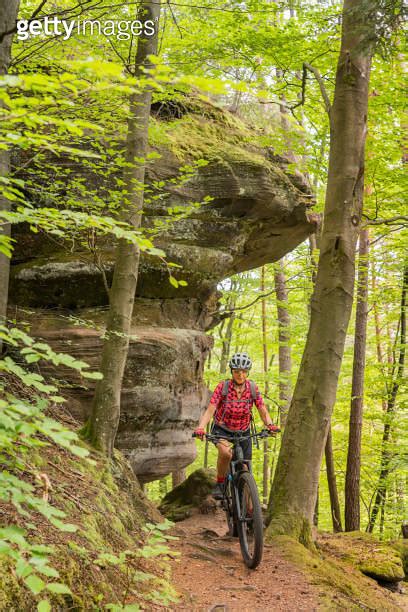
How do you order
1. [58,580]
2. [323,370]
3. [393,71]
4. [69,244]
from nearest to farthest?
1. [58,580]
2. [323,370]
3. [69,244]
4. [393,71]

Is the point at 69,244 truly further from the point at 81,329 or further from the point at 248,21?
the point at 248,21

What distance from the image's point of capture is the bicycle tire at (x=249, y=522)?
5156 mm

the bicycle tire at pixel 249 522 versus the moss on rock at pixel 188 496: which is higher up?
the bicycle tire at pixel 249 522

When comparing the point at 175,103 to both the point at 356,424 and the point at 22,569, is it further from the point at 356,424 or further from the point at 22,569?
the point at 22,569

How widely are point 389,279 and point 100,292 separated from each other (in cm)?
904

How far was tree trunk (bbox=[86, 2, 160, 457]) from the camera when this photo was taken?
5836 mm

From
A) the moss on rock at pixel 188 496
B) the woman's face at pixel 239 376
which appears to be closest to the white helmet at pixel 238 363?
the woman's face at pixel 239 376

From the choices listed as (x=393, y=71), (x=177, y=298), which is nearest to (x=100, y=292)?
(x=177, y=298)

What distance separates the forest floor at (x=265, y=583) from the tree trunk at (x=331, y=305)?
0.65 metres

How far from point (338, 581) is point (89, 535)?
3136 millimetres

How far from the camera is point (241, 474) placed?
5.66 m

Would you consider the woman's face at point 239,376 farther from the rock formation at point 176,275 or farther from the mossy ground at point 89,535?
the rock formation at point 176,275

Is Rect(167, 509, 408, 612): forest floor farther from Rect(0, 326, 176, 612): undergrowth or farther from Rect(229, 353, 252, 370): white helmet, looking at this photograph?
Rect(229, 353, 252, 370): white helmet

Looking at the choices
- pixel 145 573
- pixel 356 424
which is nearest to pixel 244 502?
pixel 145 573
